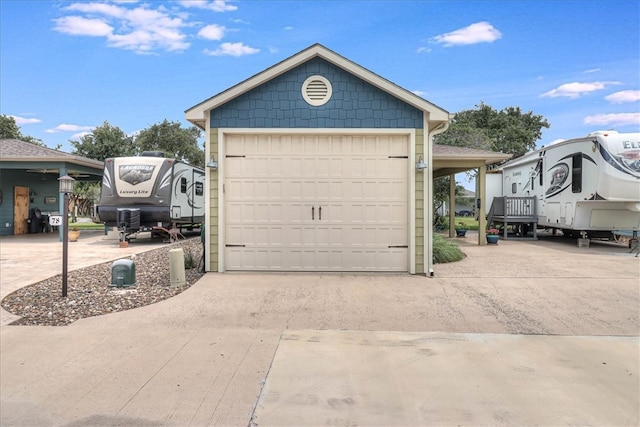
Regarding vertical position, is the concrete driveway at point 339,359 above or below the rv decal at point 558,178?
below

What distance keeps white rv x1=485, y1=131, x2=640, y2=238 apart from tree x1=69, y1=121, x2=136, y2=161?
28427mm

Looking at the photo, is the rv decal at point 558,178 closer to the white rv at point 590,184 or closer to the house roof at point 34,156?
the white rv at point 590,184

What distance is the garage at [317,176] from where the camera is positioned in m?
8.01

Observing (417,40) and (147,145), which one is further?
(147,145)

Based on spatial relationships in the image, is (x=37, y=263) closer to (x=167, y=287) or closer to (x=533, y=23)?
(x=167, y=287)

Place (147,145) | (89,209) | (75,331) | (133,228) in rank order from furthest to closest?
1. (89,209)
2. (147,145)
3. (133,228)
4. (75,331)

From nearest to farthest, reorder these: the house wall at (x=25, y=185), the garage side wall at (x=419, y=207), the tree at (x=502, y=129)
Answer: the garage side wall at (x=419, y=207)
the house wall at (x=25, y=185)
the tree at (x=502, y=129)

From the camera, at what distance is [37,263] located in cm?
1002

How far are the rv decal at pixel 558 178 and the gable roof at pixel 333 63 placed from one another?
7.73 meters

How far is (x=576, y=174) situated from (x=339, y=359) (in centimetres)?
1189

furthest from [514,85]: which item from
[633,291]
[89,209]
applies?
[89,209]

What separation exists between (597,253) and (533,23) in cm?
653

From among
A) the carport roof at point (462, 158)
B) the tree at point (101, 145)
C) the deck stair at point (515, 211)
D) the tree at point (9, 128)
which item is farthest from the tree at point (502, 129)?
the tree at point (9, 128)

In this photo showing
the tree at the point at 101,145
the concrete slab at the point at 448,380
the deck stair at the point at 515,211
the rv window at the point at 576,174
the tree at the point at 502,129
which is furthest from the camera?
the tree at the point at 502,129
